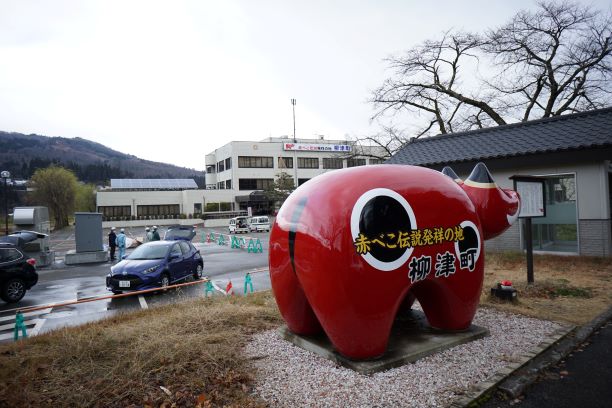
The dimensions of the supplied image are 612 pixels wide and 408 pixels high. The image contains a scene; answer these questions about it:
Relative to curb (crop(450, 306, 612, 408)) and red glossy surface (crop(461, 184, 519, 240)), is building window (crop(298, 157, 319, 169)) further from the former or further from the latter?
curb (crop(450, 306, 612, 408))

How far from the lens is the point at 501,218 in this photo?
6355 millimetres

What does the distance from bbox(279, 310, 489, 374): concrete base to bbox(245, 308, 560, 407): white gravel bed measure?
78 millimetres

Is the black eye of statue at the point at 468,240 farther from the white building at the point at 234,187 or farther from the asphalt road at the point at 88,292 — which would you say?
the white building at the point at 234,187

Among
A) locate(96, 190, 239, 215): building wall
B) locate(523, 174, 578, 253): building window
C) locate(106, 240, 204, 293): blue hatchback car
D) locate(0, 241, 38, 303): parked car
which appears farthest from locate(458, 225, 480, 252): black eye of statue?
locate(96, 190, 239, 215): building wall

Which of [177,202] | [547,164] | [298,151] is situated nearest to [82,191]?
[177,202]

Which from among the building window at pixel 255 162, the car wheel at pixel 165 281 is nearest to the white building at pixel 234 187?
the building window at pixel 255 162

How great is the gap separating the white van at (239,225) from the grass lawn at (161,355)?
2705cm

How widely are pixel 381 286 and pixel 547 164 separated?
11688mm

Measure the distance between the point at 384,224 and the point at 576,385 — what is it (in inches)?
113

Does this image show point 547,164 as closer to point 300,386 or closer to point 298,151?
point 300,386

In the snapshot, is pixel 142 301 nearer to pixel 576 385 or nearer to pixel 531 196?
pixel 576 385

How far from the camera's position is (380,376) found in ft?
15.2

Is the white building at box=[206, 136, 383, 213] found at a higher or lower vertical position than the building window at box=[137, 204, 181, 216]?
higher

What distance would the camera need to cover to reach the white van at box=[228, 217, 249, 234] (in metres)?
35.6
